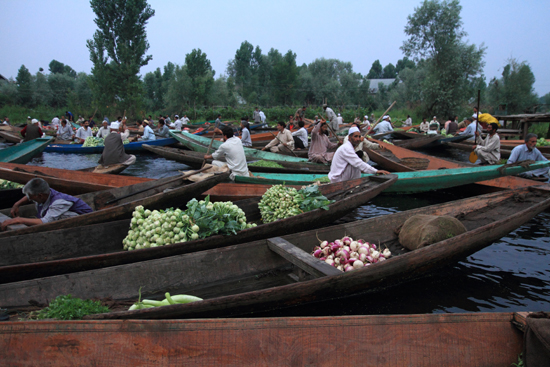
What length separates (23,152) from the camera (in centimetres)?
989

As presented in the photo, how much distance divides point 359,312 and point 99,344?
2536 millimetres

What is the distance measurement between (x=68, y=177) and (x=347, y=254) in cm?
600

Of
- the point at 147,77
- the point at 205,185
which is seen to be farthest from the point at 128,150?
the point at 147,77

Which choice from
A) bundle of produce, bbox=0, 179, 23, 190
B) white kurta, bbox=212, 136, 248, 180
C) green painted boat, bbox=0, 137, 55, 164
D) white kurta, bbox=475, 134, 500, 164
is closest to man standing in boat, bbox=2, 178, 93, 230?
white kurta, bbox=212, 136, 248, 180

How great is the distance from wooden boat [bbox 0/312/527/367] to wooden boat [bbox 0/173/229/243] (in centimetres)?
230

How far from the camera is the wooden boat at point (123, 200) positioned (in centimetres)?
395

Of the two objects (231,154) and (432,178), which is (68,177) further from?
(432,178)

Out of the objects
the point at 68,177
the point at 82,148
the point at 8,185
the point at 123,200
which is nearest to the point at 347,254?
the point at 123,200

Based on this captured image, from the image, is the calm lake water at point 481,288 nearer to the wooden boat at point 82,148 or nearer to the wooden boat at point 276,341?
the wooden boat at point 276,341

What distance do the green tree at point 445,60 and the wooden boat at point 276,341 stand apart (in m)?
25.7

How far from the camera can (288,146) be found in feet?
34.3

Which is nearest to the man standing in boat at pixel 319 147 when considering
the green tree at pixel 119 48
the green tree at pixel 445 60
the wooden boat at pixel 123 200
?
the wooden boat at pixel 123 200

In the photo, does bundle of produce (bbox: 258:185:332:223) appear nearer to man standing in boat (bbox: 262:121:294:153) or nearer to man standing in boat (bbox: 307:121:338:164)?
man standing in boat (bbox: 307:121:338:164)

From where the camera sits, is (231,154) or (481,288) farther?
(231,154)
